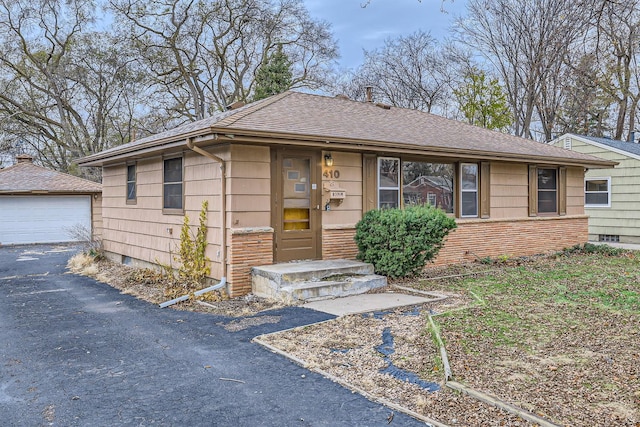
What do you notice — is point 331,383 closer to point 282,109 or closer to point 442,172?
point 282,109

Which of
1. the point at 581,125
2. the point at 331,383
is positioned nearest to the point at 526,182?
the point at 331,383

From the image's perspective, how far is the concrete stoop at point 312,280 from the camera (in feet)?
23.1

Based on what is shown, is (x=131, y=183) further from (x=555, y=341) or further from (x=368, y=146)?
(x=555, y=341)

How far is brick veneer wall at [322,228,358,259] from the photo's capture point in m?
8.62

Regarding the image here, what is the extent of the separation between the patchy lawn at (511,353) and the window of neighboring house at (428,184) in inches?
104

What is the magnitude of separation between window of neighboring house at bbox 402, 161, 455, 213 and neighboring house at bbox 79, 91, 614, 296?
4cm

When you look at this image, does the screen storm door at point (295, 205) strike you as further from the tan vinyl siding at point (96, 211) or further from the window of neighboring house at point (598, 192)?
the tan vinyl siding at point (96, 211)

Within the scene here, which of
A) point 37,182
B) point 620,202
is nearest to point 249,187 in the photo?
point 620,202

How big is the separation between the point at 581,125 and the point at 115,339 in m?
24.6

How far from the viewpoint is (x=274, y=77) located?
2166 cm

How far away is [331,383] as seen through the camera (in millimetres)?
4039

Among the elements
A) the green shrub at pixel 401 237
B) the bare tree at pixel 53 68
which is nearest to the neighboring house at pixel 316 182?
the green shrub at pixel 401 237

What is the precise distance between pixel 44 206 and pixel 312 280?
15128mm

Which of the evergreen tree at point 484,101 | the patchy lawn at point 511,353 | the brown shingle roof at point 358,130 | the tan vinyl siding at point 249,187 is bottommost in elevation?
the patchy lawn at point 511,353
